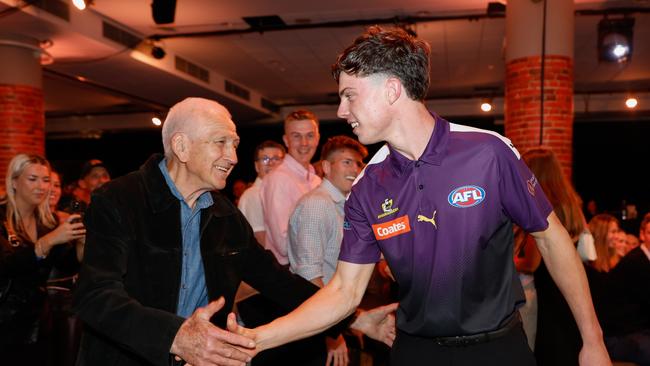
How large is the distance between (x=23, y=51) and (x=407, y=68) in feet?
26.8

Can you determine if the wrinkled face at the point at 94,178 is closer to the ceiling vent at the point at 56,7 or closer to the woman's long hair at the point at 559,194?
the ceiling vent at the point at 56,7

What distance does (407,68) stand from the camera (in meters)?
1.89

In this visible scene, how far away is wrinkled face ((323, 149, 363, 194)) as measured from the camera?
3674 millimetres

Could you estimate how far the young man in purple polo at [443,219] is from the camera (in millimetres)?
1833

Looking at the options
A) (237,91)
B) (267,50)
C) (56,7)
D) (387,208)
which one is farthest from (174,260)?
(237,91)

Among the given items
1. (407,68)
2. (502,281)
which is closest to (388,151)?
(407,68)

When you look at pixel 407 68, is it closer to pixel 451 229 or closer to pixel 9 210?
pixel 451 229

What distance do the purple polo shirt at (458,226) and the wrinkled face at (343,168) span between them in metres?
1.73

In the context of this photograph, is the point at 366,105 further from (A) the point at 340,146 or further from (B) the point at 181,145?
(A) the point at 340,146

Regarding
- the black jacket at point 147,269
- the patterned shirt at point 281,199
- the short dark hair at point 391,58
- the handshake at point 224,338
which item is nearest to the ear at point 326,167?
the patterned shirt at point 281,199

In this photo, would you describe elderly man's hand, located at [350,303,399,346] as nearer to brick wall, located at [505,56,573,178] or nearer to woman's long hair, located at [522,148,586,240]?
woman's long hair, located at [522,148,586,240]

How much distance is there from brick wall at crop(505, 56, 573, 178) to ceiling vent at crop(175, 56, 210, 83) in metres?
6.56

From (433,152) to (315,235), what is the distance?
163cm

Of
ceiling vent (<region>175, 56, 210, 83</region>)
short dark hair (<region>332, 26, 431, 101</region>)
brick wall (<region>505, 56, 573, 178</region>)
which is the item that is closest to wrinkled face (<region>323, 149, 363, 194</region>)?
short dark hair (<region>332, 26, 431, 101</region>)
